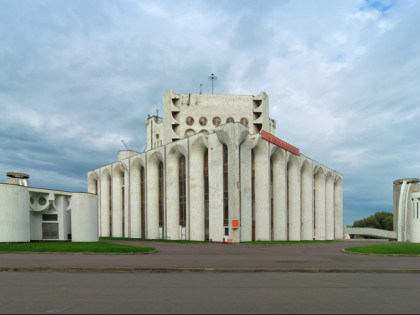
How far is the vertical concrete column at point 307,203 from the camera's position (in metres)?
57.1

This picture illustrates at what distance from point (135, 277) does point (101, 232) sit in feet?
197

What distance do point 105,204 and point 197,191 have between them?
91.3ft

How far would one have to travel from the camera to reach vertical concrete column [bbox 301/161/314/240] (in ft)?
187

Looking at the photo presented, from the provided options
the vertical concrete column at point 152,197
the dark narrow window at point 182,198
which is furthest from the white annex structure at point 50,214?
the vertical concrete column at point 152,197

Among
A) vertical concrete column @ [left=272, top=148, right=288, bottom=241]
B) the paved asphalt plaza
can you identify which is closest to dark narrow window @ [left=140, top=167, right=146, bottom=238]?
vertical concrete column @ [left=272, top=148, right=288, bottom=241]

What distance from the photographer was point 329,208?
68875mm

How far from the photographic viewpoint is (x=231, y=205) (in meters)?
43.8

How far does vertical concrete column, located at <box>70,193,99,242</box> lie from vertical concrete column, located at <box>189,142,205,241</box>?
1222 cm

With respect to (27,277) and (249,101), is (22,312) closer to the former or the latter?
(27,277)

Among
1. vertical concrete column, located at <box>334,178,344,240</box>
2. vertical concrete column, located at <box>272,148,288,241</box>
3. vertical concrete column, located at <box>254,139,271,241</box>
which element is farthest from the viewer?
vertical concrete column, located at <box>334,178,344,240</box>

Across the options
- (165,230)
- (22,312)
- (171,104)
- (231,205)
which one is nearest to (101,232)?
(165,230)

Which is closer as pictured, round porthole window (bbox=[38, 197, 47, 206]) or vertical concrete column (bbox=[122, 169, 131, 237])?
round porthole window (bbox=[38, 197, 47, 206])

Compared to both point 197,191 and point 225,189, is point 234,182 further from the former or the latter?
point 197,191

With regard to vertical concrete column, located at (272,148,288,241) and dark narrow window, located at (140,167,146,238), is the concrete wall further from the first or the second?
dark narrow window, located at (140,167,146,238)
